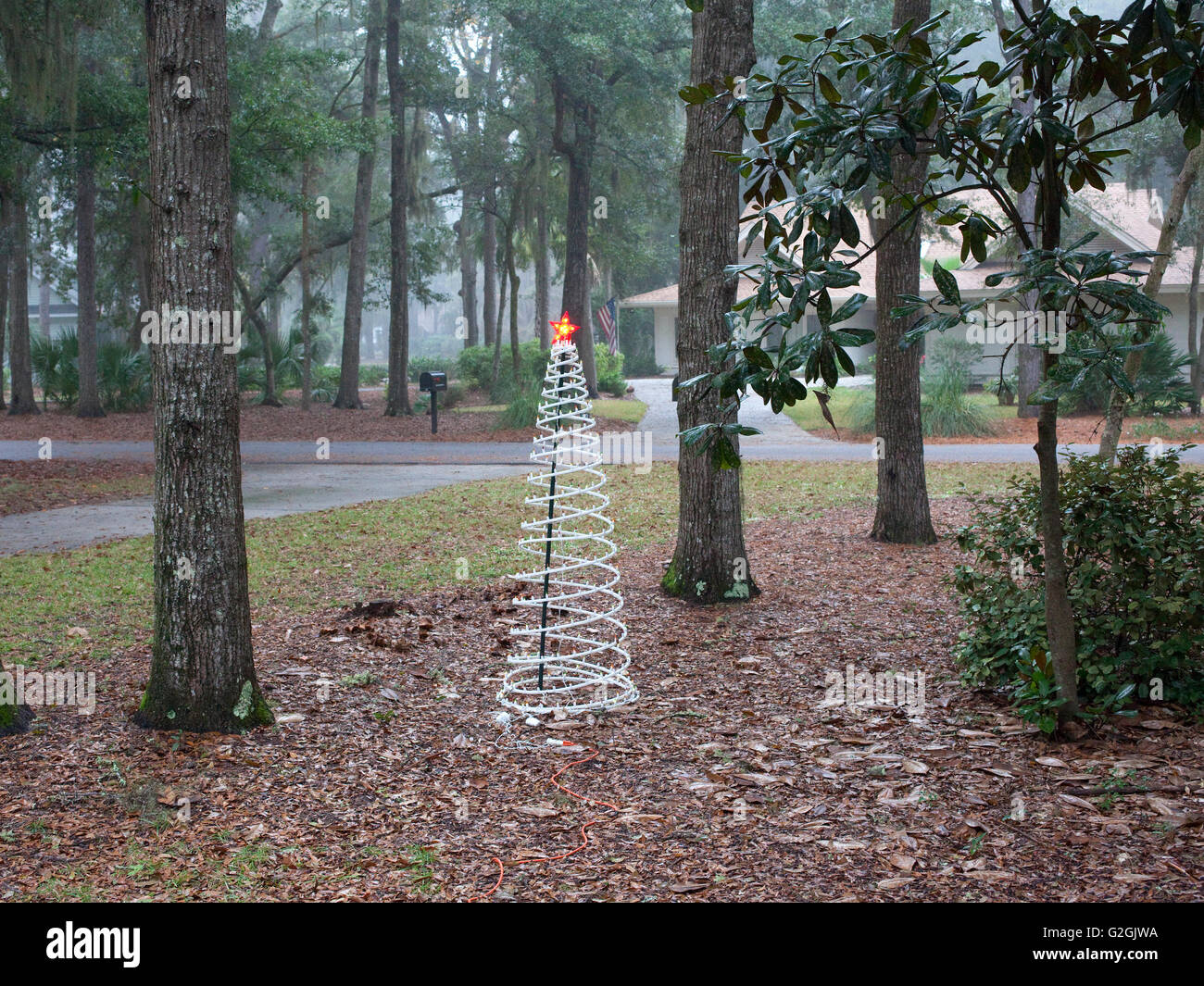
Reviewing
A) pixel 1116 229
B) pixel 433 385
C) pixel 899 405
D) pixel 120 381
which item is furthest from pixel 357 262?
pixel 899 405

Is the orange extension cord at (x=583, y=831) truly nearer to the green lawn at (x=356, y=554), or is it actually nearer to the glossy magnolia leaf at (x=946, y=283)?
the glossy magnolia leaf at (x=946, y=283)

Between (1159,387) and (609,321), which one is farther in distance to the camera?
(609,321)

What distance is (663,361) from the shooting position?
44469 millimetres

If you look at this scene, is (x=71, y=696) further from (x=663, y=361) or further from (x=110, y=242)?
(x=663, y=361)

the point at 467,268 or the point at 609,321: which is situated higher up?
the point at 467,268

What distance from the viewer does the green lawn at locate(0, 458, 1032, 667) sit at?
7406 mm

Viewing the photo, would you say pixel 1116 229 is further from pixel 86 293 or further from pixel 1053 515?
pixel 1053 515

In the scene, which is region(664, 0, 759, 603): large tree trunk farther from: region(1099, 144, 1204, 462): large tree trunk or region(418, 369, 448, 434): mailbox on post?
region(418, 369, 448, 434): mailbox on post

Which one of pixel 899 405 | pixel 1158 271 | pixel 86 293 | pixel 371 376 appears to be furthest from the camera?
pixel 371 376

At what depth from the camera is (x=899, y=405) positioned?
376 inches

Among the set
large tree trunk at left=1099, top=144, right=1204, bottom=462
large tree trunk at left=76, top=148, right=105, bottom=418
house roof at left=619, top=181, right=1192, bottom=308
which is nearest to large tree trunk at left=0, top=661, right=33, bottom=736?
large tree trunk at left=1099, top=144, right=1204, bottom=462

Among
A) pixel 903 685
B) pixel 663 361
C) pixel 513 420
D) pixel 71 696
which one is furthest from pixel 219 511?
pixel 663 361

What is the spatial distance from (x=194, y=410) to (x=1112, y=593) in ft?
14.7

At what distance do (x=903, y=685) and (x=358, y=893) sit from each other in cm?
334
